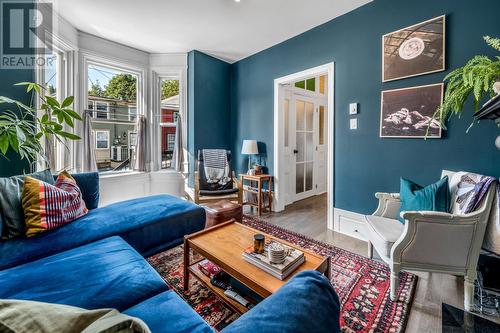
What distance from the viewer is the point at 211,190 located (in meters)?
3.64

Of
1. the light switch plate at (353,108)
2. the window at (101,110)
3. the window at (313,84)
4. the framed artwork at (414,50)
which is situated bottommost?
the light switch plate at (353,108)

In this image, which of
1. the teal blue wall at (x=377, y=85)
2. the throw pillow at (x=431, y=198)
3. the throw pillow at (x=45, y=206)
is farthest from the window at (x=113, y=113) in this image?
the throw pillow at (x=431, y=198)

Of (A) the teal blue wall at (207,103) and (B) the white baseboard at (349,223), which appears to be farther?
(A) the teal blue wall at (207,103)

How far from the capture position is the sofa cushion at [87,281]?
3.35ft

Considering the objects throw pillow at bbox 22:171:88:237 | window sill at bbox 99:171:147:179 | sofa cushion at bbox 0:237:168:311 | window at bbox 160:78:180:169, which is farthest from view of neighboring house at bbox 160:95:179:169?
sofa cushion at bbox 0:237:168:311

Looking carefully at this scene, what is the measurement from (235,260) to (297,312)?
3.30 feet

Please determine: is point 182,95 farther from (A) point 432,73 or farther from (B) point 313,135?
(A) point 432,73

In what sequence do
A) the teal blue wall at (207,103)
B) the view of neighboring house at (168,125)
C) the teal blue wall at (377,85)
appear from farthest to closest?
the view of neighboring house at (168,125) < the teal blue wall at (207,103) < the teal blue wall at (377,85)

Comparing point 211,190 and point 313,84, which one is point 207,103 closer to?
point 211,190

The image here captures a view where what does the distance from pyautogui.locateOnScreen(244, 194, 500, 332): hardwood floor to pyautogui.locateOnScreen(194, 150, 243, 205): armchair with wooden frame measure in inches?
22.9

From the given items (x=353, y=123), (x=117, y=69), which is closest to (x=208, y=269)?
(x=353, y=123)

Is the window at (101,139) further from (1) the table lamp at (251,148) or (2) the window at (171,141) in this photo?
(1) the table lamp at (251,148)

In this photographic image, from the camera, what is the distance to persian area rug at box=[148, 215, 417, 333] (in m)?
1.49

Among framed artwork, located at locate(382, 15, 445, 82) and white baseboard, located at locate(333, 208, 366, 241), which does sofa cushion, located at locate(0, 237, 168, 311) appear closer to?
white baseboard, located at locate(333, 208, 366, 241)
